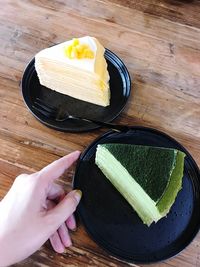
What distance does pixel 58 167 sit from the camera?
2.92ft

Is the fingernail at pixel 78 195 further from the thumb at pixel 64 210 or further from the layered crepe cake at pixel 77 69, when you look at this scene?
the layered crepe cake at pixel 77 69

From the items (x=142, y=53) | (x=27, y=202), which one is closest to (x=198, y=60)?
(x=142, y=53)

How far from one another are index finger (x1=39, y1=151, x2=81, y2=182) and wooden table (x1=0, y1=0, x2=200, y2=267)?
2.6 inches

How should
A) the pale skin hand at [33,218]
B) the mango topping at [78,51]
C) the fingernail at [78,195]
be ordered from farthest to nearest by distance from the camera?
the mango topping at [78,51] < the fingernail at [78,195] < the pale skin hand at [33,218]

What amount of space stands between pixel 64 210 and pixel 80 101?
35 cm

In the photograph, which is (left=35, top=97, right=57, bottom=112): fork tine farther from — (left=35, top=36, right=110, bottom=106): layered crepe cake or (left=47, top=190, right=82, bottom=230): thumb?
(left=47, top=190, right=82, bottom=230): thumb

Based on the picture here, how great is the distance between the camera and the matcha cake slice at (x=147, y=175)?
0.87 m

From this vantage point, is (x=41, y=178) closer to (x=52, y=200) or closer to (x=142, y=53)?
(x=52, y=200)

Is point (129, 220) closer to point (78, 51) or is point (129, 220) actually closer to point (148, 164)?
point (148, 164)

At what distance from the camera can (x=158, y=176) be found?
87 centimetres

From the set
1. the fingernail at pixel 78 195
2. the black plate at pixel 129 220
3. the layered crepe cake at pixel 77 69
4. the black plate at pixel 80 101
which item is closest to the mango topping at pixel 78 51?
the layered crepe cake at pixel 77 69

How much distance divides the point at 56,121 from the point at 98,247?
333 millimetres

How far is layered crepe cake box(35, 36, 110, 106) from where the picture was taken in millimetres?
1008

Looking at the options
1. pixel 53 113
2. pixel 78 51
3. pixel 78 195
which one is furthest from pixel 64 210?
pixel 78 51
